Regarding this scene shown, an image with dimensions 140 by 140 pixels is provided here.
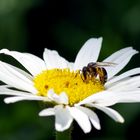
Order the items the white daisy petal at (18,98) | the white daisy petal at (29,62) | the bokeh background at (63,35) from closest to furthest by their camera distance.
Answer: the white daisy petal at (18,98) < the white daisy petal at (29,62) < the bokeh background at (63,35)

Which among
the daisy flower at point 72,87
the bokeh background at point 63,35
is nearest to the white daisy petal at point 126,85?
the daisy flower at point 72,87

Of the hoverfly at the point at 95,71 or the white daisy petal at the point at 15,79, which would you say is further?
the hoverfly at the point at 95,71

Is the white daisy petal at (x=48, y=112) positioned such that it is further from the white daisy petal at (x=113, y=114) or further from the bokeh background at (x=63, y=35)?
the bokeh background at (x=63, y=35)

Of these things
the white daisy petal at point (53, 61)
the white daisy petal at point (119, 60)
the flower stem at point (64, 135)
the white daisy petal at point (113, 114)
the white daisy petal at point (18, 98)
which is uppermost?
the white daisy petal at point (53, 61)

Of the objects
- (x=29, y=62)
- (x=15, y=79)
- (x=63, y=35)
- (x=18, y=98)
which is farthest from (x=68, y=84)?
(x=63, y=35)

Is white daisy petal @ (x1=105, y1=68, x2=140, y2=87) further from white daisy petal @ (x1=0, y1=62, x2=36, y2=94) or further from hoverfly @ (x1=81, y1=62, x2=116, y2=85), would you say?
white daisy petal @ (x1=0, y1=62, x2=36, y2=94)

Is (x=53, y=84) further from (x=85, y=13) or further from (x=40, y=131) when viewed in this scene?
(x=85, y=13)

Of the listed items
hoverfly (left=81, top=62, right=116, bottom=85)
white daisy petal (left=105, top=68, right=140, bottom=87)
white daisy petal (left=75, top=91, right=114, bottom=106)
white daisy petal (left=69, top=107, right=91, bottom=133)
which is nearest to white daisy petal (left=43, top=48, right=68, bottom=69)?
hoverfly (left=81, top=62, right=116, bottom=85)
